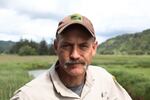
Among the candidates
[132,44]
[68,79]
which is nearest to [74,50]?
[68,79]

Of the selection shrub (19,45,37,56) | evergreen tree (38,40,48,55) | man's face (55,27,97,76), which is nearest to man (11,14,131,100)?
man's face (55,27,97,76)

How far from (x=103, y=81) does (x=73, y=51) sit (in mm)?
518

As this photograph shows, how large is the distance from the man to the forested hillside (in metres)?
105

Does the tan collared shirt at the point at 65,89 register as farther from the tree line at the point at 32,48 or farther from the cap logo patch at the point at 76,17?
the tree line at the point at 32,48

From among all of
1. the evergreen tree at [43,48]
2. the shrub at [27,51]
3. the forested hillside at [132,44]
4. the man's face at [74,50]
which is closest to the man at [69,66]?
the man's face at [74,50]

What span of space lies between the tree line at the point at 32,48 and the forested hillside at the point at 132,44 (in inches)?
806

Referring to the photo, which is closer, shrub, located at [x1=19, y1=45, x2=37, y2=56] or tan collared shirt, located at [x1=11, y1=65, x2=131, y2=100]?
tan collared shirt, located at [x1=11, y1=65, x2=131, y2=100]

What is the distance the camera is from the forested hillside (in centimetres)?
11950

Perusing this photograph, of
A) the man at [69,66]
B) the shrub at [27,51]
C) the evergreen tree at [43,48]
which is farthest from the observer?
the evergreen tree at [43,48]

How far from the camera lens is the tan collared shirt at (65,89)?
257 centimetres

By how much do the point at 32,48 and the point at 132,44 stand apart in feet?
148

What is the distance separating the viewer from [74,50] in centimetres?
267

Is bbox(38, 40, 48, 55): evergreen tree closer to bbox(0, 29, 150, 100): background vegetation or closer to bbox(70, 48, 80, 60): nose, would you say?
bbox(0, 29, 150, 100): background vegetation

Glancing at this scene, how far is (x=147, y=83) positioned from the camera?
22.6 m
